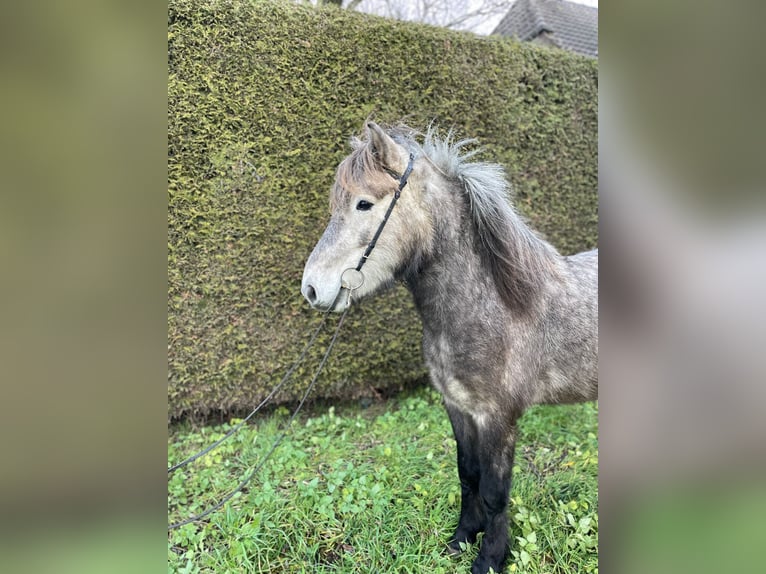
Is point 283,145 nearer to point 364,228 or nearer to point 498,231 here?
point 364,228

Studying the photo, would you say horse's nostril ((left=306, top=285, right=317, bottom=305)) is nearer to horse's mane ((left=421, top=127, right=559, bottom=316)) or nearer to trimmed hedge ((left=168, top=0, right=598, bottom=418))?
horse's mane ((left=421, top=127, right=559, bottom=316))

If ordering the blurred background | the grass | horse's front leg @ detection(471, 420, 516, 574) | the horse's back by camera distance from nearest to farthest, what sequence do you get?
1. the blurred background
2. horse's front leg @ detection(471, 420, 516, 574)
3. the horse's back
4. the grass

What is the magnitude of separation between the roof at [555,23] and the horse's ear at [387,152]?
746 centimetres

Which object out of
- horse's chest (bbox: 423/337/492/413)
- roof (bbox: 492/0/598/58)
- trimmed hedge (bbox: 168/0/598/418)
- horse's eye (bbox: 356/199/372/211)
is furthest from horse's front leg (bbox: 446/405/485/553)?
roof (bbox: 492/0/598/58)

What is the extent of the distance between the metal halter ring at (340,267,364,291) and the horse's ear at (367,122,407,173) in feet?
1.68

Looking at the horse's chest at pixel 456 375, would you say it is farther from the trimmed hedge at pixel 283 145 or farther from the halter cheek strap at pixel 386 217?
the trimmed hedge at pixel 283 145

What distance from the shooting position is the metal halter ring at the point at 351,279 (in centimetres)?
191

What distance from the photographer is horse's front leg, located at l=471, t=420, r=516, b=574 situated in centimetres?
201

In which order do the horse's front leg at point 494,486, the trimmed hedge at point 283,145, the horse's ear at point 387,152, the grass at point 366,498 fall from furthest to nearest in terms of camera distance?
the trimmed hedge at point 283,145
the grass at point 366,498
the horse's front leg at point 494,486
the horse's ear at point 387,152

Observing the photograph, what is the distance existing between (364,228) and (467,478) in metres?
1.48
